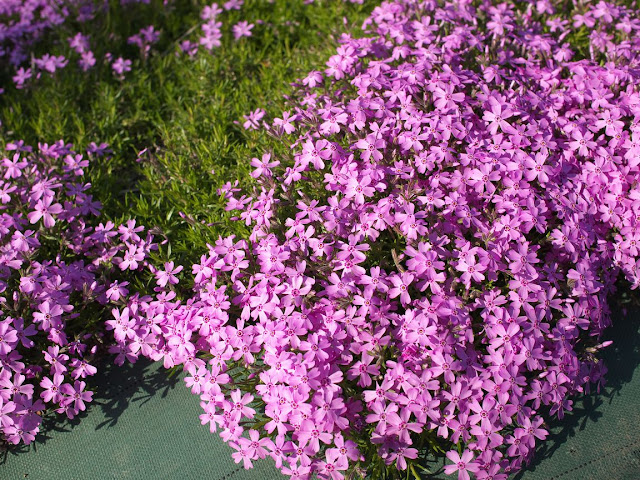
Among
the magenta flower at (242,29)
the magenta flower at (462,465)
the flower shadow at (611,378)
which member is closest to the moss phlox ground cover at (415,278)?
the magenta flower at (462,465)

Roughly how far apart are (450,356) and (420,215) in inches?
24.9

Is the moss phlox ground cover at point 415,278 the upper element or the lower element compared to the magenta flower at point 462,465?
upper

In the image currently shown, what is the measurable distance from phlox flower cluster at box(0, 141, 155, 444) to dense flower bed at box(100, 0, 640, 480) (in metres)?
0.25

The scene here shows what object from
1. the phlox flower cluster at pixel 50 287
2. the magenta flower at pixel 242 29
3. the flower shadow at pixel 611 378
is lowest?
the flower shadow at pixel 611 378

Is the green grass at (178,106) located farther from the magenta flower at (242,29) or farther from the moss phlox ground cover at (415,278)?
the moss phlox ground cover at (415,278)

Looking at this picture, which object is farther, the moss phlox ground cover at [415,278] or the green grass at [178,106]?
the green grass at [178,106]

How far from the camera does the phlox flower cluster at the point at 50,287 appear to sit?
2.70 m

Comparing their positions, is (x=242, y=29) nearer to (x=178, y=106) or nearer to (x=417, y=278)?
(x=178, y=106)

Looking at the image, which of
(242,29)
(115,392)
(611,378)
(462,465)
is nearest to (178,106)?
(242,29)

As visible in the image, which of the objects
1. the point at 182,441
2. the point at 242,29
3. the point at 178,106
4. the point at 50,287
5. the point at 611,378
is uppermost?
the point at 242,29

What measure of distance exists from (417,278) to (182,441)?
1374mm

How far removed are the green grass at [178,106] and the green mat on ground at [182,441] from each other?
0.80 metres

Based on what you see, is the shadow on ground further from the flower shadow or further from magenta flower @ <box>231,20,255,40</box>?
magenta flower @ <box>231,20,255,40</box>

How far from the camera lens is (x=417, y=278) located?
8.91ft
